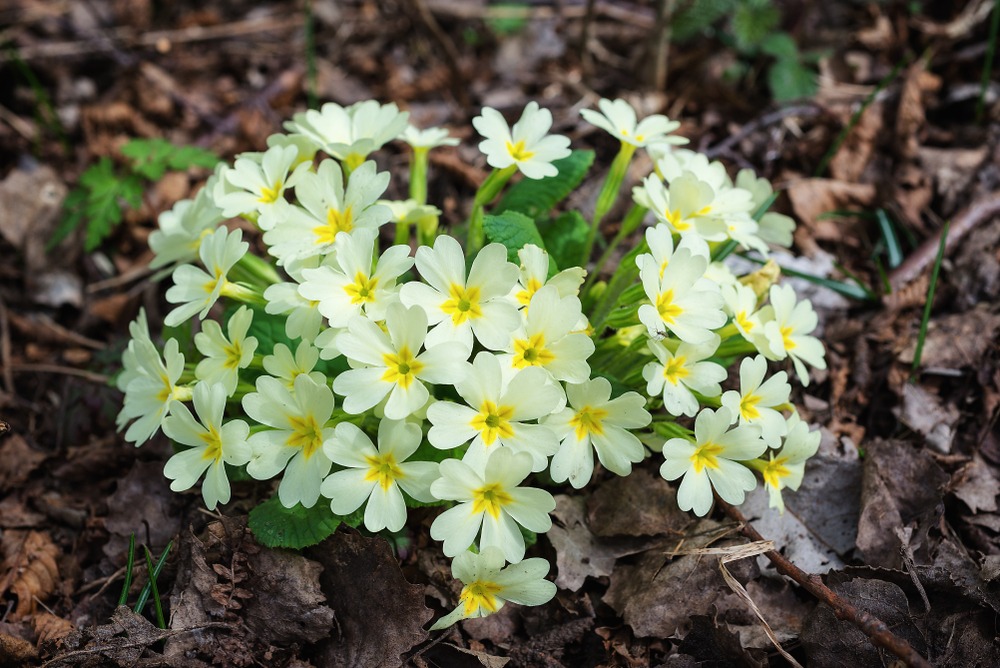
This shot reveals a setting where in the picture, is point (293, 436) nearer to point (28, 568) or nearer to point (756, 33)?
point (28, 568)

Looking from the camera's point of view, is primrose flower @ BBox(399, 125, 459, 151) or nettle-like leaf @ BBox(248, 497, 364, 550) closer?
nettle-like leaf @ BBox(248, 497, 364, 550)

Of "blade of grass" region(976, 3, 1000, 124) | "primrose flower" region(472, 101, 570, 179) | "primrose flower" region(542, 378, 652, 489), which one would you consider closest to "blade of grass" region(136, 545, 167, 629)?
"primrose flower" region(542, 378, 652, 489)

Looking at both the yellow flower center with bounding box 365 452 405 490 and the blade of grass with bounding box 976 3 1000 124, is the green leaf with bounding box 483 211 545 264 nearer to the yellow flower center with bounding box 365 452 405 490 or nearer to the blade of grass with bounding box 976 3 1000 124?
the yellow flower center with bounding box 365 452 405 490

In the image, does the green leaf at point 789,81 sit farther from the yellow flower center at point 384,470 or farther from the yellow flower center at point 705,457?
the yellow flower center at point 384,470

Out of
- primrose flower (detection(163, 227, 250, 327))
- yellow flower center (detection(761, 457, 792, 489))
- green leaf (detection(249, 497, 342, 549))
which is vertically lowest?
green leaf (detection(249, 497, 342, 549))

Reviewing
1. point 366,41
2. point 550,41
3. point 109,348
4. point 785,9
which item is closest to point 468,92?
point 550,41

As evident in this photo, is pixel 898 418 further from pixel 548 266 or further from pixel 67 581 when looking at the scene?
pixel 67 581
